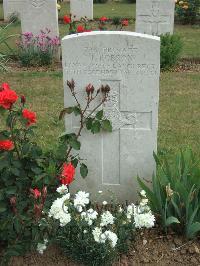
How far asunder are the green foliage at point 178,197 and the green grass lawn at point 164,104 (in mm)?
1662

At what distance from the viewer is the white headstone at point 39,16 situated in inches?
352

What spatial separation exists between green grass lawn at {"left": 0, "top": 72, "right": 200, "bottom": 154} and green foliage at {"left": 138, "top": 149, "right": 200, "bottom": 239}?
166cm

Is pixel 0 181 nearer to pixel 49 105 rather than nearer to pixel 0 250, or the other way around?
pixel 0 250

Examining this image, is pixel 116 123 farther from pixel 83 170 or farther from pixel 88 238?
pixel 88 238

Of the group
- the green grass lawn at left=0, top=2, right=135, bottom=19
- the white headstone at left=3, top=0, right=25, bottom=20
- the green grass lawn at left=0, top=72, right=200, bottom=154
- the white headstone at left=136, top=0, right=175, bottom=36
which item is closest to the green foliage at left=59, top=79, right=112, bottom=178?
the green grass lawn at left=0, top=72, right=200, bottom=154

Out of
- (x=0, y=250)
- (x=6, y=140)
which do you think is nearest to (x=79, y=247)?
(x=0, y=250)

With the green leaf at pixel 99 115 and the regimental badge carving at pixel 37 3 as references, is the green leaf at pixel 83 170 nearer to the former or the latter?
the green leaf at pixel 99 115

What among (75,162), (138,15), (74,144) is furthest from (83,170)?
(138,15)

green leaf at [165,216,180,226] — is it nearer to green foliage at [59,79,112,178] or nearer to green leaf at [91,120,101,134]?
green foliage at [59,79,112,178]

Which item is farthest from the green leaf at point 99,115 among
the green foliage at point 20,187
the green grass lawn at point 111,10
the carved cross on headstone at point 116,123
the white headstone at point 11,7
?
the green grass lawn at point 111,10

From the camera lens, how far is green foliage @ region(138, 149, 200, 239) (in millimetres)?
3162

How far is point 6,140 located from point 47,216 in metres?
0.57

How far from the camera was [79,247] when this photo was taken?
297 centimetres

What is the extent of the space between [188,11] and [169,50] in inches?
243
